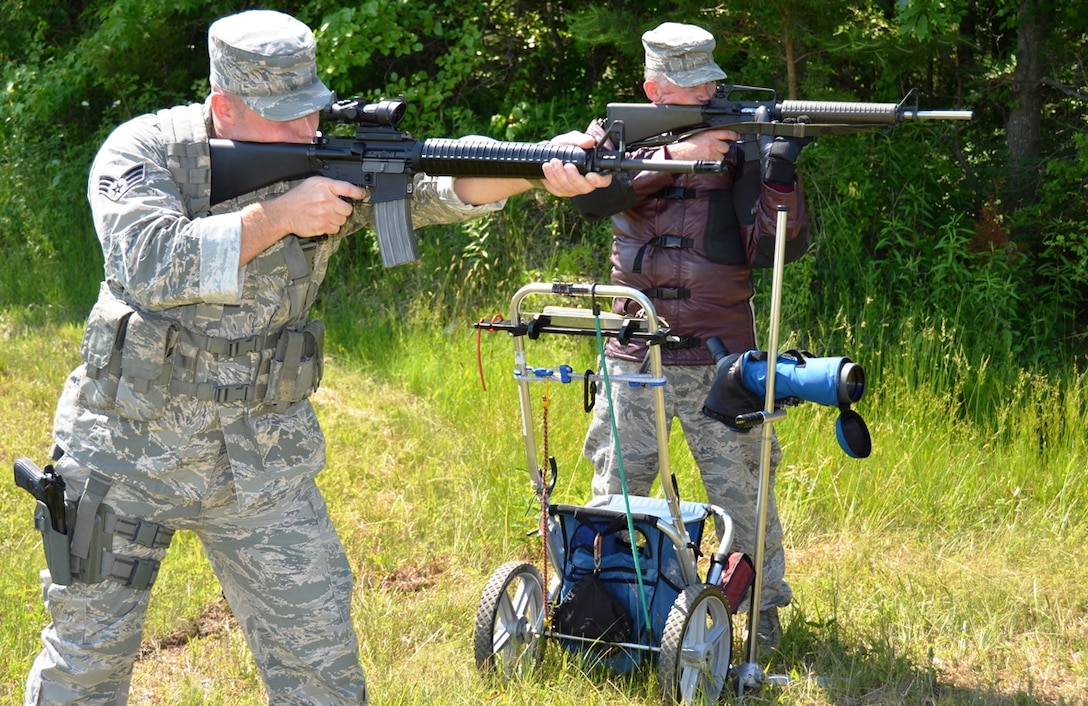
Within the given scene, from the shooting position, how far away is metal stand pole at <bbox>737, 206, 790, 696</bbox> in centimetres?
376

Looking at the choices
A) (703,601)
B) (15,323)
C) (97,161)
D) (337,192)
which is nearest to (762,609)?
(703,601)

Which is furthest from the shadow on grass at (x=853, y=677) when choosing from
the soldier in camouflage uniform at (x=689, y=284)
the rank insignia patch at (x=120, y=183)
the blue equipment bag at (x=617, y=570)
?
the rank insignia patch at (x=120, y=183)

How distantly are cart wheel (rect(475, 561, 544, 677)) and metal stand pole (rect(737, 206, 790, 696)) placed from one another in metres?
0.72

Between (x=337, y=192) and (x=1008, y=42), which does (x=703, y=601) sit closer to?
(x=337, y=192)

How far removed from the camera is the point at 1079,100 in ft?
25.1

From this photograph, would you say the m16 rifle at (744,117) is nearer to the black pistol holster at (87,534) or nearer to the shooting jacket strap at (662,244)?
the shooting jacket strap at (662,244)

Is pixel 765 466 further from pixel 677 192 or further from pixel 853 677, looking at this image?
pixel 677 192

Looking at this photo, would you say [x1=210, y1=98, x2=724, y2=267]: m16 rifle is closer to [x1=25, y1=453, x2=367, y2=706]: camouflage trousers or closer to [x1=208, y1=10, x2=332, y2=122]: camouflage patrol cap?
[x1=208, y1=10, x2=332, y2=122]: camouflage patrol cap

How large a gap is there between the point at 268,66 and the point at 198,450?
0.99 meters

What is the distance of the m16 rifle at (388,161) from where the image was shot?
3162 millimetres

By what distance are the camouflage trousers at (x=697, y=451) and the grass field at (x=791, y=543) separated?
1.14ft

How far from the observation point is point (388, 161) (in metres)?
3.25

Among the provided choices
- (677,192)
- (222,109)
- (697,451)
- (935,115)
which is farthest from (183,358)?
(935,115)

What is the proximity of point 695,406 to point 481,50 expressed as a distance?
19.6ft
